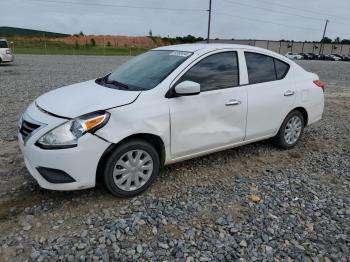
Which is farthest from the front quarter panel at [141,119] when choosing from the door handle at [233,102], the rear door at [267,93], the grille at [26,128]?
the rear door at [267,93]

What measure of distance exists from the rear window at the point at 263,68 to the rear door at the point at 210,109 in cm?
26

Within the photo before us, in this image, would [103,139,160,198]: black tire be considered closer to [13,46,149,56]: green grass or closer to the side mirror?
the side mirror

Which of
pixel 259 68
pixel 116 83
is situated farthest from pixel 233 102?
pixel 116 83

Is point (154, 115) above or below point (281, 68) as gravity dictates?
below

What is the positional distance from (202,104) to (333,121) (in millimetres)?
4607

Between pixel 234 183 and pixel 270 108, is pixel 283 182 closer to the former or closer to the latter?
pixel 234 183

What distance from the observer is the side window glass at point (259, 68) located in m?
4.33

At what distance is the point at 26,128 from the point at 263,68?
3250 mm

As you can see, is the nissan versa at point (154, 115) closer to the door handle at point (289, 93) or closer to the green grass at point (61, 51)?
the door handle at point (289, 93)

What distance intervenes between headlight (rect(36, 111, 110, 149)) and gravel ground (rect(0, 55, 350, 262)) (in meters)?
0.75

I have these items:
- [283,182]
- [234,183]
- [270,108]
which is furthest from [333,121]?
[234,183]

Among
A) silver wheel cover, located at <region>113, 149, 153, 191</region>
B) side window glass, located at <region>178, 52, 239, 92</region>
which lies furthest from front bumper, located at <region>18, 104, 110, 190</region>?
side window glass, located at <region>178, 52, 239, 92</region>

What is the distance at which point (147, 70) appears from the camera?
399cm

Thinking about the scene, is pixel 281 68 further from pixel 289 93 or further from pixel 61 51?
pixel 61 51
